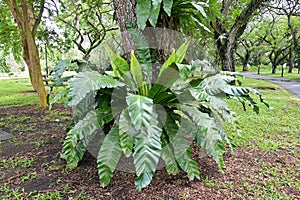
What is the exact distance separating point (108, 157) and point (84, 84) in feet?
2.01

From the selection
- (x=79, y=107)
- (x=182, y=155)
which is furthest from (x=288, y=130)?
(x=79, y=107)

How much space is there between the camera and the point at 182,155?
6.60ft

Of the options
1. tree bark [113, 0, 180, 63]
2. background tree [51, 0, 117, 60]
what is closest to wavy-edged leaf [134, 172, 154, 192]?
tree bark [113, 0, 180, 63]

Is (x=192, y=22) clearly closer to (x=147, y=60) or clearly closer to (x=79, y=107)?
(x=147, y=60)

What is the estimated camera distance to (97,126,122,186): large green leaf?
6.03 feet

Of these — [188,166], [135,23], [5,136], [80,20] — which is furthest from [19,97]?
[188,166]

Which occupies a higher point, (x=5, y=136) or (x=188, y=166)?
(x=188, y=166)

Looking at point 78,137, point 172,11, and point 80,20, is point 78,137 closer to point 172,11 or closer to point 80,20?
point 172,11

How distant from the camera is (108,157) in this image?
1.89 metres

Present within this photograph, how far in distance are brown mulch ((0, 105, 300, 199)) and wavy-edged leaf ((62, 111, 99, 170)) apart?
234mm

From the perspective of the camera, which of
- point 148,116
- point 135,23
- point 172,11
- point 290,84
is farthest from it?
point 290,84

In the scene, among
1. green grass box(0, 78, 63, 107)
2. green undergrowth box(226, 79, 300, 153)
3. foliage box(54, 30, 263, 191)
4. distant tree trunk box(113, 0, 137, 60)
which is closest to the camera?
foliage box(54, 30, 263, 191)

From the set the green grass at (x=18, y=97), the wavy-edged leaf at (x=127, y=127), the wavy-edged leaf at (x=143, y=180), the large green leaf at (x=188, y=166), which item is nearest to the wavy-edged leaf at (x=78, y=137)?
the wavy-edged leaf at (x=127, y=127)

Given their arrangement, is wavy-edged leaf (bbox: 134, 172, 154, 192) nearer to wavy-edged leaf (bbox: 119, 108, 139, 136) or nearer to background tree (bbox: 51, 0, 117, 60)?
wavy-edged leaf (bbox: 119, 108, 139, 136)
